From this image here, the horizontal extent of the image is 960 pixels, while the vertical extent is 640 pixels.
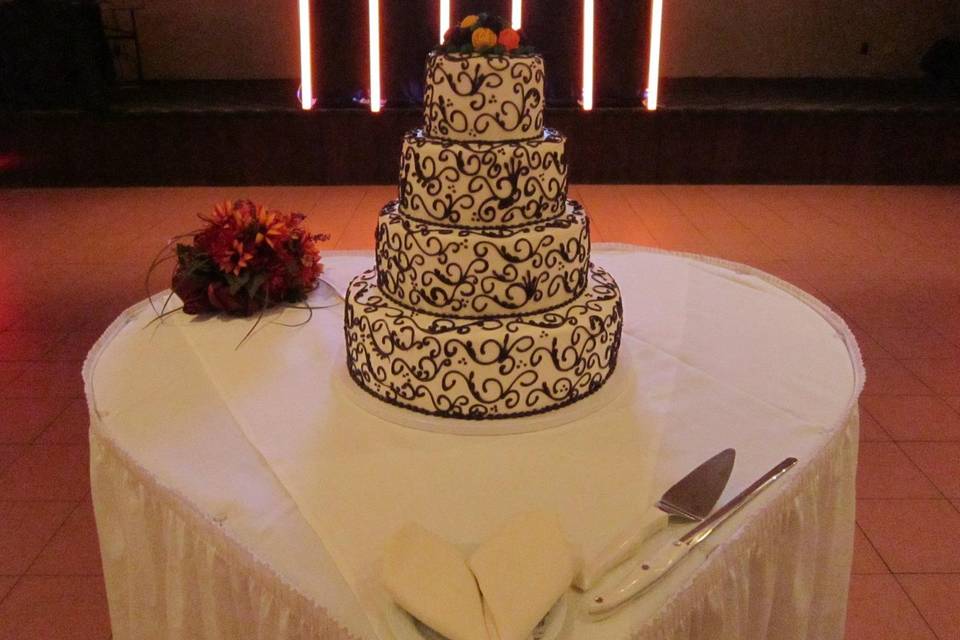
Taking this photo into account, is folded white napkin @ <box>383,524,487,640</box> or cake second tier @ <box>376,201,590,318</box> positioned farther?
cake second tier @ <box>376,201,590,318</box>

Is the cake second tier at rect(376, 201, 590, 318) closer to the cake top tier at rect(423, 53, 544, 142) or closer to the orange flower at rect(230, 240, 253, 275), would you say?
the cake top tier at rect(423, 53, 544, 142)

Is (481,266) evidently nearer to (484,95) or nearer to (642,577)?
(484,95)

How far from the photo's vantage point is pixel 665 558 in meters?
0.94

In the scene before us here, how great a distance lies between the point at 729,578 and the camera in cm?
98

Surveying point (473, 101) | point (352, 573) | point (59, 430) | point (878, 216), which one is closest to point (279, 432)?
point (352, 573)

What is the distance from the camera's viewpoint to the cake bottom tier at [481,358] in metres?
1.23

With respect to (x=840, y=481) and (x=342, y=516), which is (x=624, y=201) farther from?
(x=342, y=516)

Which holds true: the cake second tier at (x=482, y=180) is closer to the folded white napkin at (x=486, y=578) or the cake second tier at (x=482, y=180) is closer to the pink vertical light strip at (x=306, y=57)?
the folded white napkin at (x=486, y=578)

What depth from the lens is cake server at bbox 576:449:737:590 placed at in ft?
3.02

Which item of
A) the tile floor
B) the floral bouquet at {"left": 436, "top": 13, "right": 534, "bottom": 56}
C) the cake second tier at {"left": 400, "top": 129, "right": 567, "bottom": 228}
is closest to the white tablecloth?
the cake second tier at {"left": 400, "top": 129, "right": 567, "bottom": 228}

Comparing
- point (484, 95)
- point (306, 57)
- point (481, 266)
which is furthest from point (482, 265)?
point (306, 57)

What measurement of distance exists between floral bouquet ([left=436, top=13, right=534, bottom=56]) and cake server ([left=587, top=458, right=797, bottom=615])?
2.45 feet

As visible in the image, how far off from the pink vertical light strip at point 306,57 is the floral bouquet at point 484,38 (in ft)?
14.9

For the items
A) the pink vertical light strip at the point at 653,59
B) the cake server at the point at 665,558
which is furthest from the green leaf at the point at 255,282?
the pink vertical light strip at the point at 653,59
